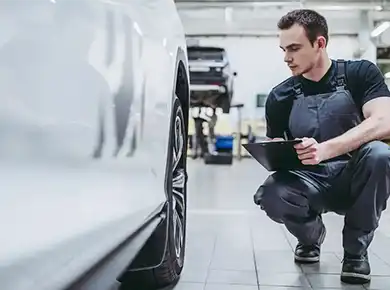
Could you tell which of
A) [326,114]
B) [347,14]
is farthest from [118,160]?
[347,14]

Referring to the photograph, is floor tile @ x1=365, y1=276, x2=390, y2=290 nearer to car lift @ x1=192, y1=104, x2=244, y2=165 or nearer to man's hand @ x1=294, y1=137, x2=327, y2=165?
man's hand @ x1=294, y1=137, x2=327, y2=165

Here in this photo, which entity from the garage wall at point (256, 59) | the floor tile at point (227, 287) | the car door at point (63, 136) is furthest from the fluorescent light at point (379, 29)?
the car door at point (63, 136)

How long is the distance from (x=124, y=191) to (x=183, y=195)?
38.8 inches

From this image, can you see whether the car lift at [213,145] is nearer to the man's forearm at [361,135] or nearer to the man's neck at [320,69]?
the man's neck at [320,69]

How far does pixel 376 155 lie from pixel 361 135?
0.09 metres

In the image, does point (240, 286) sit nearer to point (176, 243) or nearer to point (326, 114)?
point (176, 243)

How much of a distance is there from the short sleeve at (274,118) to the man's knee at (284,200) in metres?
0.28

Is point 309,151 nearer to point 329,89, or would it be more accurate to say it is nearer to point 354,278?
point 329,89

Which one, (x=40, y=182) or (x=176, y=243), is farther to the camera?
(x=176, y=243)

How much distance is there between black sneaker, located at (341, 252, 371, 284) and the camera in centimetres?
203

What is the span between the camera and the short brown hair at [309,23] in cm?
211

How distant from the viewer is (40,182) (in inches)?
26.6

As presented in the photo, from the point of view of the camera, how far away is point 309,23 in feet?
6.93

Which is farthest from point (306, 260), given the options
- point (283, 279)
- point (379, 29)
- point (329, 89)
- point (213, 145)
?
point (379, 29)
